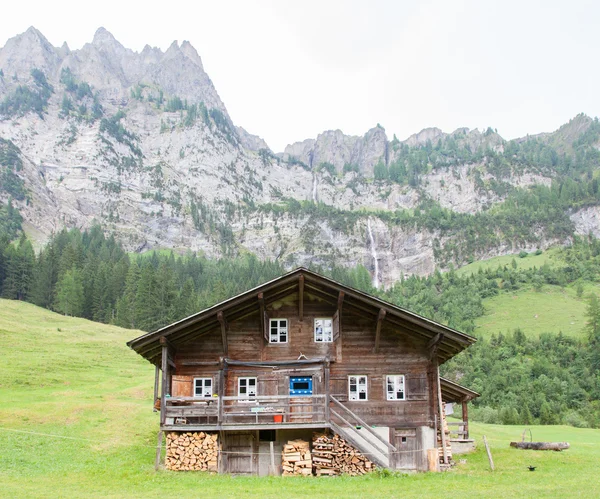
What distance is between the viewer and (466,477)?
92.7 feet

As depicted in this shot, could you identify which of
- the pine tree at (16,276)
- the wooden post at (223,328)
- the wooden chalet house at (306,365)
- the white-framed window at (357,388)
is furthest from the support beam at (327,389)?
the pine tree at (16,276)

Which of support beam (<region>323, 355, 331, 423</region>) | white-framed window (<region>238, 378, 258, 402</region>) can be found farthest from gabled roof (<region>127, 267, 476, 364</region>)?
support beam (<region>323, 355, 331, 423</region>)

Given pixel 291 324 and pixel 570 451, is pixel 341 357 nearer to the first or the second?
pixel 291 324

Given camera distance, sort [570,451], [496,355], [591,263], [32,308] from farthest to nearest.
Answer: [591,263], [496,355], [32,308], [570,451]

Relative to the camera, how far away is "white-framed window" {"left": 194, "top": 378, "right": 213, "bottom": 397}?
33.0 m

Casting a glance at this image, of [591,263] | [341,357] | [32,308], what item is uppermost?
[591,263]

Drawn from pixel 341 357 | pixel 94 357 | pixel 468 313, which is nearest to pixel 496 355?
pixel 468 313

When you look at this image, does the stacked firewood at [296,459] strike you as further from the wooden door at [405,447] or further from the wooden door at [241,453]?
the wooden door at [405,447]

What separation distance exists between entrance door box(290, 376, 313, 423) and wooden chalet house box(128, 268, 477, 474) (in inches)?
2.1

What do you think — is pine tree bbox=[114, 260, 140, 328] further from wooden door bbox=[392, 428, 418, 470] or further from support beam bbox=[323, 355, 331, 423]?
wooden door bbox=[392, 428, 418, 470]

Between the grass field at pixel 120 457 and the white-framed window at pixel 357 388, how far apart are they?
16.4ft

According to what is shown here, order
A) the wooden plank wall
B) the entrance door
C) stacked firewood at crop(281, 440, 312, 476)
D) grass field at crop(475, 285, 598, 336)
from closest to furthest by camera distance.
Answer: stacked firewood at crop(281, 440, 312, 476), the entrance door, the wooden plank wall, grass field at crop(475, 285, 598, 336)

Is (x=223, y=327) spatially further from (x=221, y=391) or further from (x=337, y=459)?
(x=337, y=459)

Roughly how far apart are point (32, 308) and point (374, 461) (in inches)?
3539
